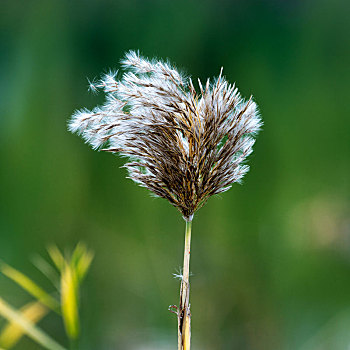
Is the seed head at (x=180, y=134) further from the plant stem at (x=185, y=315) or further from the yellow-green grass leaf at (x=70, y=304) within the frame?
the yellow-green grass leaf at (x=70, y=304)

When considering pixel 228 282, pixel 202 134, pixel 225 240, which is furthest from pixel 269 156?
pixel 202 134

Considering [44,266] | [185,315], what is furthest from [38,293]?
[44,266]

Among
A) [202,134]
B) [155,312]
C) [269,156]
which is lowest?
[155,312]

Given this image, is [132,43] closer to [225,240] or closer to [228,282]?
[225,240]

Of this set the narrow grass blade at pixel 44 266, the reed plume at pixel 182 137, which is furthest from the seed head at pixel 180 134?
the narrow grass blade at pixel 44 266

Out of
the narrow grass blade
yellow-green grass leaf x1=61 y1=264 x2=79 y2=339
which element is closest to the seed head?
yellow-green grass leaf x1=61 y1=264 x2=79 y2=339

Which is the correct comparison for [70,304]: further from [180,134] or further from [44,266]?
[44,266]
